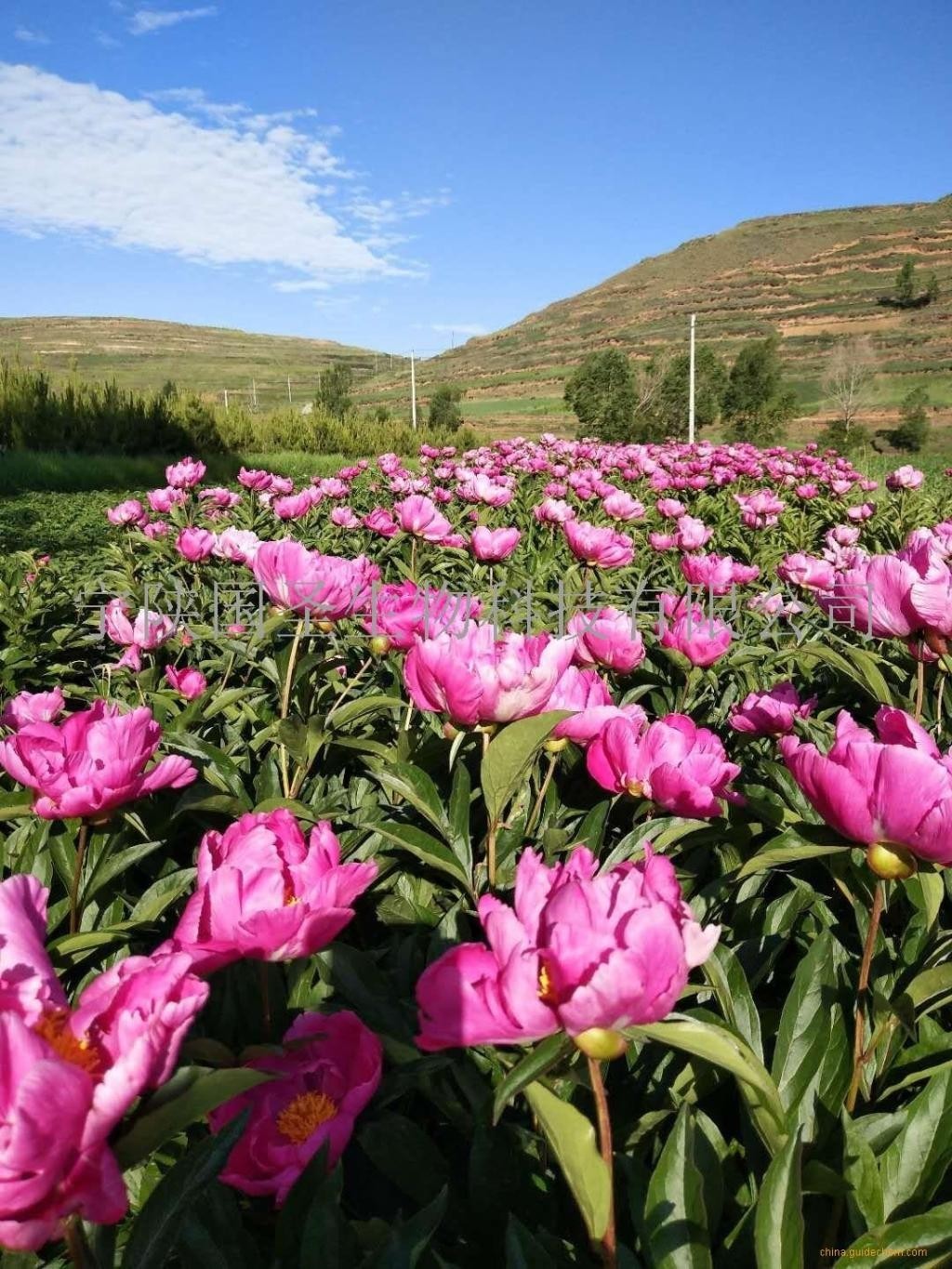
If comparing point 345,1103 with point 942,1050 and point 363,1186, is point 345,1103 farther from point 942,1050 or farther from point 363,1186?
point 942,1050

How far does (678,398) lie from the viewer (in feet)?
89.4

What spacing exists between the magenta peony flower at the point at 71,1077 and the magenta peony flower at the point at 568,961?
183 mm

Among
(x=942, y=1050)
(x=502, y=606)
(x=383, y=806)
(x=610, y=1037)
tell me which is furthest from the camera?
(x=502, y=606)

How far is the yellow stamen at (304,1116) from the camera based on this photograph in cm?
73

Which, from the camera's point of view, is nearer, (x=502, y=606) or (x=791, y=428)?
(x=502, y=606)

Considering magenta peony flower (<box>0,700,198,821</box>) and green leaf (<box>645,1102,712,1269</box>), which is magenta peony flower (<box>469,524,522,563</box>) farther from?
green leaf (<box>645,1102,712,1269</box>)

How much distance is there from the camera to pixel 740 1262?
2.33ft

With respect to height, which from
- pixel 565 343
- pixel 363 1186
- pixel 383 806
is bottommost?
pixel 363 1186

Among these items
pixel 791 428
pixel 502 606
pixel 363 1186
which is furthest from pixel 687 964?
pixel 791 428

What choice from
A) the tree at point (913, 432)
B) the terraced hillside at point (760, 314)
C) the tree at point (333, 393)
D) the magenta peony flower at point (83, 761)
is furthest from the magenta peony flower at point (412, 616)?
the terraced hillside at point (760, 314)

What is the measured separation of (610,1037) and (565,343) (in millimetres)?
75812

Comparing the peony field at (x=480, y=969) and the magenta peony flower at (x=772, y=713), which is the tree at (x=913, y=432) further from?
the magenta peony flower at (x=772, y=713)

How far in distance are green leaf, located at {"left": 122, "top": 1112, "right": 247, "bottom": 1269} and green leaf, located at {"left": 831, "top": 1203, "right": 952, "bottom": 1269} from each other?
1.62ft

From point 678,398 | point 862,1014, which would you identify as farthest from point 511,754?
point 678,398
